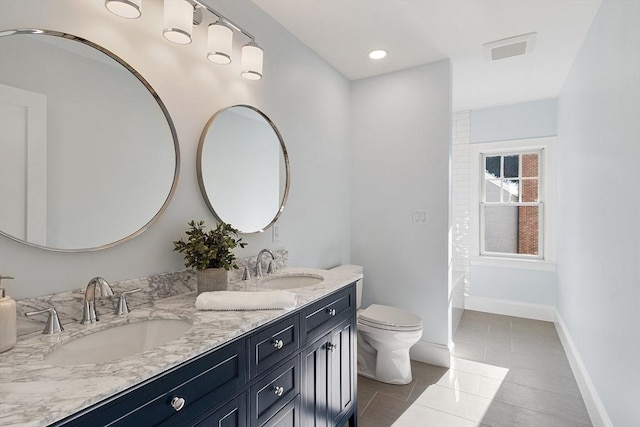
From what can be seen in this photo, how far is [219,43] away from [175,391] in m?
1.48

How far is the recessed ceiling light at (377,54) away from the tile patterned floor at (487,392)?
258 cm

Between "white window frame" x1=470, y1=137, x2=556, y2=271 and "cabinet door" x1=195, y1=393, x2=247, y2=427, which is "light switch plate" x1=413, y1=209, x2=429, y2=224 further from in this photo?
"cabinet door" x1=195, y1=393, x2=247, y2=427

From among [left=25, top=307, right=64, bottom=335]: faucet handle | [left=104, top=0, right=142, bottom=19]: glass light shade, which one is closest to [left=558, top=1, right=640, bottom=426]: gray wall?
[left=104, top=0, right=142, bottom=19]: glass light shade

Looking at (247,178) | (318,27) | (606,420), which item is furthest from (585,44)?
(247,178)

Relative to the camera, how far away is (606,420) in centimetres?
183

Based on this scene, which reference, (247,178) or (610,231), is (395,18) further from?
(610,231)

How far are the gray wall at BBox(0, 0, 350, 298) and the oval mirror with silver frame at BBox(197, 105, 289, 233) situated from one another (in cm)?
6

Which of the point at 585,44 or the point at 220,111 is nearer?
the point at 220,111

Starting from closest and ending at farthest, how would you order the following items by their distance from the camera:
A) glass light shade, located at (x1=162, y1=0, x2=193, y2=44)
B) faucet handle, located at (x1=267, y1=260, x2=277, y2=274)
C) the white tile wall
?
glass light shade, located at (x1=162, y1=0, x2=193, y2=44) → faucet handle, located at (x1=267, y1=260, x2=277, y2=274) → the white tile wall

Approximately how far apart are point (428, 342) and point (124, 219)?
8.39ft

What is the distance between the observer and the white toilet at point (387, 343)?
238 centimetres

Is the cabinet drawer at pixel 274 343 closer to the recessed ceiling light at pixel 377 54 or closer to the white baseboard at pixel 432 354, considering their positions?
the white baseboard at pixel 432 354

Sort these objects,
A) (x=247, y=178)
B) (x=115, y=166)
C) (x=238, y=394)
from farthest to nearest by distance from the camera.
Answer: (x=247, y=178) → (x=115, y=166) → (x=238, y=394)

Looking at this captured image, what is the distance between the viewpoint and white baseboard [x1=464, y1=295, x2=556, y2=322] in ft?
12.9
